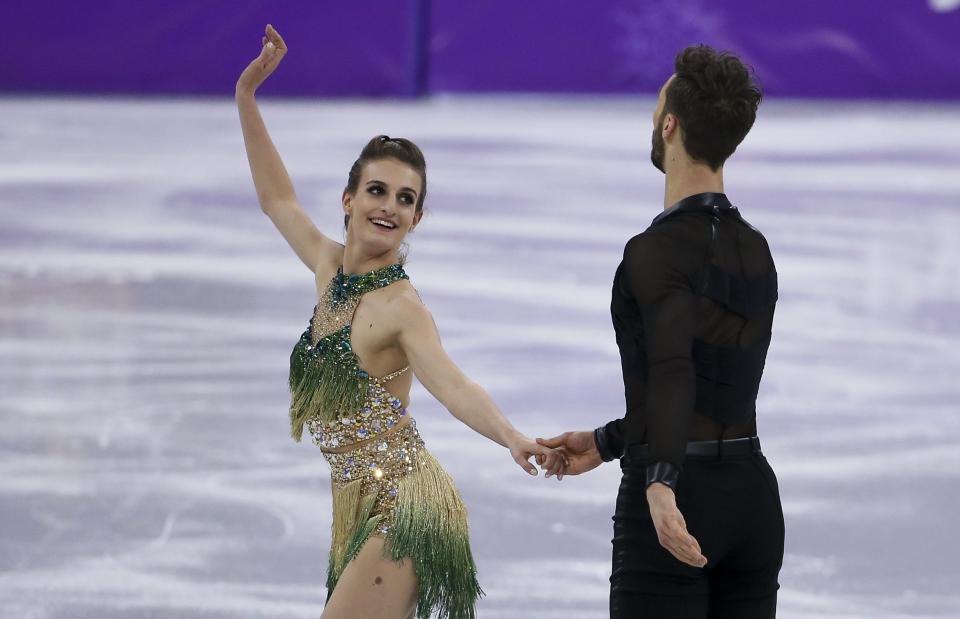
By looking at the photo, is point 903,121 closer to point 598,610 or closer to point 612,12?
point 612,12

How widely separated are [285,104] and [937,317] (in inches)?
350

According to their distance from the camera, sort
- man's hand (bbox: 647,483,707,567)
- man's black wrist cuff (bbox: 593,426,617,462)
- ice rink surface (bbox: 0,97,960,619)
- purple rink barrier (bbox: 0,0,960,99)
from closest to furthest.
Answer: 1. man's hand (bbox: 647,483,707,567)
2. man's black wrist cuff (bbox: 593,426,617,462)
3. ice rink surface (bbox: 0,97,960,619)
4. purple rink barrier (bbox: 0,0,960,99)

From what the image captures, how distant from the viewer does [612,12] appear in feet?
48.1

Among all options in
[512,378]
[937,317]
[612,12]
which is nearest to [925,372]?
[937,317]

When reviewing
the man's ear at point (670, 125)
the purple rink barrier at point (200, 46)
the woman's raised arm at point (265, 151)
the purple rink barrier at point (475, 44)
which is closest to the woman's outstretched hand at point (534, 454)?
the man's ear at point (670, 125)

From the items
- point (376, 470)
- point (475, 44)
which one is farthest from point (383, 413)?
point (475, 44)

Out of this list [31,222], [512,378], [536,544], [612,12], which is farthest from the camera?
[612,12]

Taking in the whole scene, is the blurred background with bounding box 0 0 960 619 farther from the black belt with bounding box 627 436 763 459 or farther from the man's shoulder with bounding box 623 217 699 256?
the man's shoulder with bounding box 623 217 699 256

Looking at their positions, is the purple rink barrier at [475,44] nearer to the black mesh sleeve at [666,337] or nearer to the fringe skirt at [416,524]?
the fringe skirt at [416,524]

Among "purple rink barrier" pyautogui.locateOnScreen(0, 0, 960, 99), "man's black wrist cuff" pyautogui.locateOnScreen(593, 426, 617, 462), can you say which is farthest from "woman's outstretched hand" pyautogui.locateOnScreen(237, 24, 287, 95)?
"purple rink barrier" pyautogui.locateOnScreen(0, 0, 960, 99)

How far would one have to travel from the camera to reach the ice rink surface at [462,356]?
4.31 m

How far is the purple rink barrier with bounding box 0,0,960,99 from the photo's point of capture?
47.0 ft

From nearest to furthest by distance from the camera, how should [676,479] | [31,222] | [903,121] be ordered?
[676,479] → [31,222] → [903,121]

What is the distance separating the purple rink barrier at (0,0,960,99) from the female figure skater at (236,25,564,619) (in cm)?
1176
